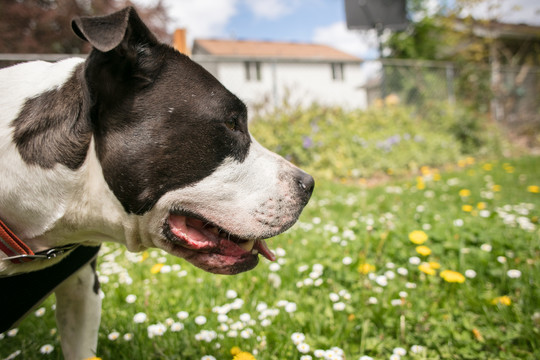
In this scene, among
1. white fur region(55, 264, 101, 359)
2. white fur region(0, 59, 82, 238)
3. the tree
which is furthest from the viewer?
the tree

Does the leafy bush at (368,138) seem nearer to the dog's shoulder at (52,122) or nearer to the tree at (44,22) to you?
the dog's shoulder at (52,122)

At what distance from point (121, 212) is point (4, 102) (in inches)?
23.5

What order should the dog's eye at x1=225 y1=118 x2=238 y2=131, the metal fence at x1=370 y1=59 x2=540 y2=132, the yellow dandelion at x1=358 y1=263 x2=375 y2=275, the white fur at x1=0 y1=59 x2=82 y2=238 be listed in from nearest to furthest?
the white fur at x1=0 y1=59 x2=82 y2=238, the dog's eye at x1=225 y1=118 x2=238 y2=131, the yellow dandelion at x1=358 y1=263 x2=375 y2=275, the metal fence at x1=370 y1=59 x2=540 y2=132

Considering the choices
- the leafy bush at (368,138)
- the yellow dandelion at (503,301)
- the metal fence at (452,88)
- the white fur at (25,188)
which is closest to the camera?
the white fur at (25,188)

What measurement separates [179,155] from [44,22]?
12.5m

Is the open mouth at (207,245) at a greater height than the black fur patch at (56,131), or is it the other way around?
the black fur patch at (56,131)

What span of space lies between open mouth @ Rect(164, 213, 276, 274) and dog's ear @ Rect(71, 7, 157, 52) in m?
0.62

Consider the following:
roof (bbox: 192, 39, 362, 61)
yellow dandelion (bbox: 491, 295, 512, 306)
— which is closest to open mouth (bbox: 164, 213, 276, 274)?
yellow dandelion (bbox: 491, 295, 512, 306)

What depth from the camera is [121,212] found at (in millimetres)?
1409

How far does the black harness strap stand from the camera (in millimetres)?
1423

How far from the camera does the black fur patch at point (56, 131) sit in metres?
1.32

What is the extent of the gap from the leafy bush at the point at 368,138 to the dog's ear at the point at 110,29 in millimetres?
4927

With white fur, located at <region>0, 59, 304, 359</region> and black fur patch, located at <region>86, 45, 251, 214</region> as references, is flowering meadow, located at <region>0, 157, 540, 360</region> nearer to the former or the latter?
white fur, located at <region>0, 59, 304, 359</region>

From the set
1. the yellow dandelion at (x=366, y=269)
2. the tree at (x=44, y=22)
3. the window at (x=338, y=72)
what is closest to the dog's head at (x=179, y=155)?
the yellow dandelion at (x=366, y=269)
